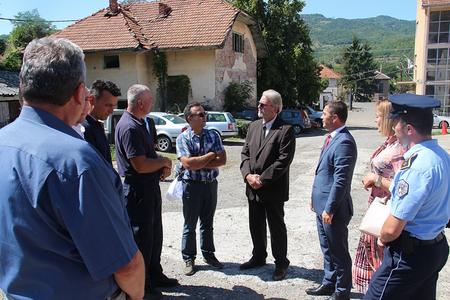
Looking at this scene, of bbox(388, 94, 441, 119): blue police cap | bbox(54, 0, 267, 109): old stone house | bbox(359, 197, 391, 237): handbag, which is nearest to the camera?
bbox(388, 94, 441, 119): blue police cap

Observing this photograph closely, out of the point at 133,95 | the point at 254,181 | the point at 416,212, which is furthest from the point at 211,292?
the point at 416,212

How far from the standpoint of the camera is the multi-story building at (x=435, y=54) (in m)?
34.9

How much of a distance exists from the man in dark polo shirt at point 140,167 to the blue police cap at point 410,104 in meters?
2.28

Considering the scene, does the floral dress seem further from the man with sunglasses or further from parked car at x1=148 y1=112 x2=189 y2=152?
parked car at x1=148 y1=112 x2=189 y2=152

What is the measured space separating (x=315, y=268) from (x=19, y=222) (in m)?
3.95

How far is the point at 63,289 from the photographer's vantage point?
5.47ft

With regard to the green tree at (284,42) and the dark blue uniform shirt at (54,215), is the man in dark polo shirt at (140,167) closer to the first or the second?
the dark blue uniform shirt at (54,215)

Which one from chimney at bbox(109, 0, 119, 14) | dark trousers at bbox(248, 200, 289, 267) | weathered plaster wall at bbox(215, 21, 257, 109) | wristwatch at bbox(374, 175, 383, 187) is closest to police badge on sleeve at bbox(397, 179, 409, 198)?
wristwatch at bbox(374, 175, 383, 187)

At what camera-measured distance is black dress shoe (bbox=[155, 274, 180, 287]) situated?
4.45 meters

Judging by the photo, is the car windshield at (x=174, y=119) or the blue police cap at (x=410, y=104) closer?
the blue police cap at (x=410, y=104)

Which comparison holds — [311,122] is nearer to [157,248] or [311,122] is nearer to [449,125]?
[449,125]

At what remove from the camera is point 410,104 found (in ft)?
8.54

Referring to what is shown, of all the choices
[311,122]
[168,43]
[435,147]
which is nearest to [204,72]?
[168,43]

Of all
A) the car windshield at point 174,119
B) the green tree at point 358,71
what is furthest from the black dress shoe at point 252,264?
the green tree at point 358,71
